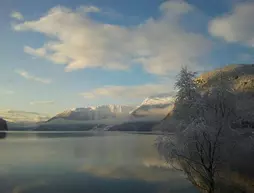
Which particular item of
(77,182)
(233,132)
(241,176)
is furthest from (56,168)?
(233,132)

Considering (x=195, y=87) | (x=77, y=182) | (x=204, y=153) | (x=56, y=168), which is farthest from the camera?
(x=56, y=168)

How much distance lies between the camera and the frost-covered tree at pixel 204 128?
22.0 meters

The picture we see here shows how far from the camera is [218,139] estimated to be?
72.4 feet

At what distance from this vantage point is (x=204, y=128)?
2134 cm

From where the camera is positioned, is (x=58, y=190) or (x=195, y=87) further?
(x=58, y=190)

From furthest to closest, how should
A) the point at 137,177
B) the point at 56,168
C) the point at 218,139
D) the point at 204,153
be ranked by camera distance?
the point at 56,168 → the point at 137,177 → the point at 204,153 → the point at 218,139

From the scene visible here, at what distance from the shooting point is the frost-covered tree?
22.0 metres

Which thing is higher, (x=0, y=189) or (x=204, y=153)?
(x=204, y=153)

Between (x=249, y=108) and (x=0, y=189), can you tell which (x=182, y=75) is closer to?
(x=249, y=108)

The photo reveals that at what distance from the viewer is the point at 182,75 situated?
26094 mm

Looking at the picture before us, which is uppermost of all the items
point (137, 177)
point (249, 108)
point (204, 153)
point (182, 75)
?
point (182, 75)

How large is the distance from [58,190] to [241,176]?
66.3 ft

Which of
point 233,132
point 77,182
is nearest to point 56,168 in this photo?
point 77,182

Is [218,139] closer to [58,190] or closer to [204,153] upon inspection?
[204,153]
